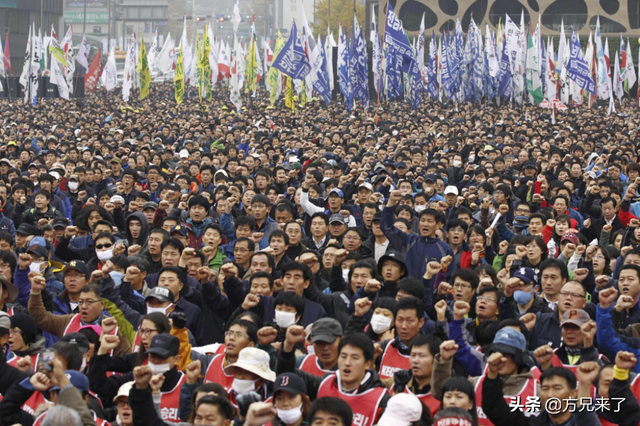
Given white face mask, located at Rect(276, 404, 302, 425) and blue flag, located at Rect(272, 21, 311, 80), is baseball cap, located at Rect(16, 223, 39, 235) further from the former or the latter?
blue flag, located at Rect(272, 21, 311, 80)

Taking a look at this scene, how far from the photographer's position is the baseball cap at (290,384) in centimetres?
446

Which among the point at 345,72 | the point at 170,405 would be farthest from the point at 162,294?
the point at 345,72

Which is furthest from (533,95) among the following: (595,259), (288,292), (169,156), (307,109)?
(288,292)

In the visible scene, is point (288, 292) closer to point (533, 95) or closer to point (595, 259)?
point (595, 259)

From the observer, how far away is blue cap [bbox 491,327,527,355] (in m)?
4.94

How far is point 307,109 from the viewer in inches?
1234

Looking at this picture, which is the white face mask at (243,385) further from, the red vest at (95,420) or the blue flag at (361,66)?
the blue flag at (361,66)

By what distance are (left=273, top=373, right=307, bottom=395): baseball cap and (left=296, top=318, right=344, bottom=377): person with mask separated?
0.64 m

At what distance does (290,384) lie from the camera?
4500mm

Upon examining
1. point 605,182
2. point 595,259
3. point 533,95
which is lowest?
point 595,259

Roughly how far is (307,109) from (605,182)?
21.4 metres

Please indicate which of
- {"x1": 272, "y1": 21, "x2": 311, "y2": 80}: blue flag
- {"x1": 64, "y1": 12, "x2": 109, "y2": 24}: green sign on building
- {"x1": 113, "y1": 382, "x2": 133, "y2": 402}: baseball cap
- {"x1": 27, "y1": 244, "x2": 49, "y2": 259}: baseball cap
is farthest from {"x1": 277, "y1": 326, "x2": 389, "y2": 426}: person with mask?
{"x1": 64, "y1": 12, "x2": 109, "y2": 24}: green sign on building

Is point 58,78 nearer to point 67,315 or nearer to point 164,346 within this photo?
point 67,315

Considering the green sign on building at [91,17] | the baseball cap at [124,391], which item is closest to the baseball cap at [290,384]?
the baseball cap at [124,391]
